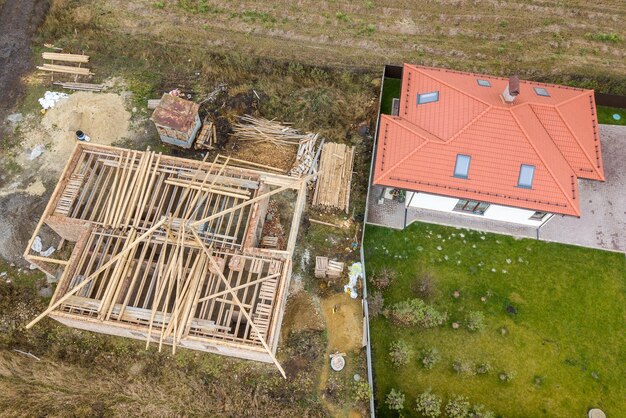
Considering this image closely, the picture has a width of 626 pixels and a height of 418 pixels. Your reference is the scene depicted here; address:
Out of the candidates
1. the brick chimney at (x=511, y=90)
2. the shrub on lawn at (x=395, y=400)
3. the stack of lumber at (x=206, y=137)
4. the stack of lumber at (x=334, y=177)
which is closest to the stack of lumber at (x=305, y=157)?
the stack of lumber at (x=334, y=177)

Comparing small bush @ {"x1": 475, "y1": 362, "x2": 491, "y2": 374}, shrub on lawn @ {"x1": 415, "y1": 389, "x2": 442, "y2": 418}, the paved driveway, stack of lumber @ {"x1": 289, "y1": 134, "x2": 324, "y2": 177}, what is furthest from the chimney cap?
shrub on lawn @ {"x1": 415, "y1": 389, "x2": 442, "y2": 418}

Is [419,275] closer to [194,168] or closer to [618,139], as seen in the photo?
[194,168]

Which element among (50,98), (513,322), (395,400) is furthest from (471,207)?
(50,98)

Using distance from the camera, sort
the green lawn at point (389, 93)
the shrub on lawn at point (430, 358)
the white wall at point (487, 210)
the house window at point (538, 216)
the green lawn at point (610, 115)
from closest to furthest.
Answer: the shrub on lawn at point (430, 358)
the house window at point (538, 216)
the white wall at point (487, 210)
the green lawn at point (610, 115)
the green lawn at point (389, 93)

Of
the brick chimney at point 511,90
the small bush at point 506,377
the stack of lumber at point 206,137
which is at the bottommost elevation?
the small bush at point 506,377

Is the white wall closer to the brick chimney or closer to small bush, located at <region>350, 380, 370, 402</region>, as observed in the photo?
the brick chimney

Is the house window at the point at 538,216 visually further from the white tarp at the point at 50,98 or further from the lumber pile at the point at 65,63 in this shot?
the white tarp at the point at 50,98
